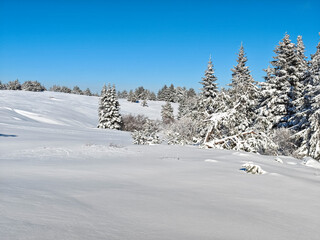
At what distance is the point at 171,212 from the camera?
12.3ft

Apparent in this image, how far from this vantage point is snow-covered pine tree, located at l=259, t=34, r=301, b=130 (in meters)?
23.7

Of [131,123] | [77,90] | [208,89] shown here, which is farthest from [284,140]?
[77,90]

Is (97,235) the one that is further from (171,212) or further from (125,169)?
(125,169)

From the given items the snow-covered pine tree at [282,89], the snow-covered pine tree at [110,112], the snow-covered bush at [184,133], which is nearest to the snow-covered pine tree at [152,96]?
the snow-covered pine tree at [110,112]

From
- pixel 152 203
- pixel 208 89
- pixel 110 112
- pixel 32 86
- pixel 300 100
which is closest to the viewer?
pixel 152 203

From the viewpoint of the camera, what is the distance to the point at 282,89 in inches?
967

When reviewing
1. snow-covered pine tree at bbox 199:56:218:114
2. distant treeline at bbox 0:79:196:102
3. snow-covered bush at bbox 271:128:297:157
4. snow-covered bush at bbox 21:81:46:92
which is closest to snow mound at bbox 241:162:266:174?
snow-covered bush at bbox 271:128:297:157

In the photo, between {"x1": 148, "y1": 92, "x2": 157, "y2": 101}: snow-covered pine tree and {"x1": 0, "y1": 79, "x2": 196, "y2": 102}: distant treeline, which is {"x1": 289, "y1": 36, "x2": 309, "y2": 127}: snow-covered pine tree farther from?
{"x1": 148, "y1": 92, "x2": 157, "y2": 101}: snow-covered pine tree

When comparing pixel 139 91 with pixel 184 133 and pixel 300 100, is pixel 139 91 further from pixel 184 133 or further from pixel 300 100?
pixel 300 100

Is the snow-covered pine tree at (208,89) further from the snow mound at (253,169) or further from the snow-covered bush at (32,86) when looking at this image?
the snow-covered bush at (32,86)

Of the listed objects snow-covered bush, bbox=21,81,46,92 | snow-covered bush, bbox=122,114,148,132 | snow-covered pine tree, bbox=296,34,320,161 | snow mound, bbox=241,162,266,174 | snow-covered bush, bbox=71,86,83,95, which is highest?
snow-covered bush, bbox=71,86,83,95

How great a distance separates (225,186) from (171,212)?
2.39m

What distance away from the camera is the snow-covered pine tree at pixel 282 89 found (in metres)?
23.7

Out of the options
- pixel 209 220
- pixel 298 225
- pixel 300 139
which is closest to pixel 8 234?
pixel 209 220
